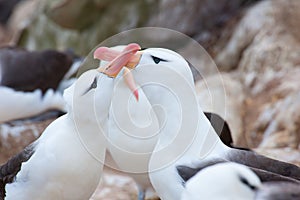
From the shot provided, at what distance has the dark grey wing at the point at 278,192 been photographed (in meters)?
3.07

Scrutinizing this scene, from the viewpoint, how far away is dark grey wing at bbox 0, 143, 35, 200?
14.2ft

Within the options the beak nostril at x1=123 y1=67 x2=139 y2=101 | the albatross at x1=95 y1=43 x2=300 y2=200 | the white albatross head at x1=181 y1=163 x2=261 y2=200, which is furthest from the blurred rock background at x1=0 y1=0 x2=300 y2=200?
the white albatross head at x1=181 y1=163 x2=261 y2=200

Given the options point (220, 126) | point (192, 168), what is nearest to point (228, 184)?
point (192, 168)

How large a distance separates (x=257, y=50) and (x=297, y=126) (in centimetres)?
169

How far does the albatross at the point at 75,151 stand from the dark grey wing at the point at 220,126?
3.41 feet

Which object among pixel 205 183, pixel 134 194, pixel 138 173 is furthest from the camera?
pixel 134 194

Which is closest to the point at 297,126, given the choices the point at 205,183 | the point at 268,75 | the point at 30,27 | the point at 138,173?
the point at 268,75

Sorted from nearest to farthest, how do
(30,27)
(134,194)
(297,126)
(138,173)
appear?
(138,173) < (134,194) < (297,126) < (30,27)

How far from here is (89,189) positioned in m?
4.26

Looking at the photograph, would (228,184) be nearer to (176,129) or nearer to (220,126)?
(176,129)

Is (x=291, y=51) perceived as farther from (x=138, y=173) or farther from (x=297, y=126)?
(x=138, y=173)

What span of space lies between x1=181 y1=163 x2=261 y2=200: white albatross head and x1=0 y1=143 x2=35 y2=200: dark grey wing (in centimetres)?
145

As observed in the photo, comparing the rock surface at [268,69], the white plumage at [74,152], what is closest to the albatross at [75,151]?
the white plumage at [74,152]

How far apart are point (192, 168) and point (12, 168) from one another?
1.19m
